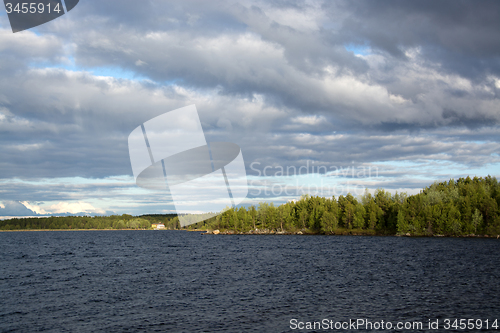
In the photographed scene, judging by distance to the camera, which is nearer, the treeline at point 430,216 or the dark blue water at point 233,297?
the dark blue water at point 233,297

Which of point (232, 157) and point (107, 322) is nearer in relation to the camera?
point (107, 322)

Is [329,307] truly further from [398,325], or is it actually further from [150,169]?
[150,169]

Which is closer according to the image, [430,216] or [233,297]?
[233,297]

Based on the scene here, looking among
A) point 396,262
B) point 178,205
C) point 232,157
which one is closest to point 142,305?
point 178,205

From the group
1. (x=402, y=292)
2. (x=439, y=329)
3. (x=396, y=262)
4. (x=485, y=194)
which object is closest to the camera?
(x=439, y=329)

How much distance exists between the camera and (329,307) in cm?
3134

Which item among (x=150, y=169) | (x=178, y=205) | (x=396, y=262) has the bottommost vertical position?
(x=396, y=262)

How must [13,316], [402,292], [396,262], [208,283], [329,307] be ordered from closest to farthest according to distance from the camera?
[13,316]
[329,307]
[402,292]
[208,283]
[396,262]

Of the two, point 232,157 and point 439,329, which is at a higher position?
point 232,157

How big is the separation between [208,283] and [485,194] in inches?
6265

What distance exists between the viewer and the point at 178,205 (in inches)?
1286

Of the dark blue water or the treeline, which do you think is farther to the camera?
the treeline

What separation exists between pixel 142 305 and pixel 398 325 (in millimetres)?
22223

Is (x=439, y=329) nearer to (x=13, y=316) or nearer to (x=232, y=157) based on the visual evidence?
(x=232, y=157)
